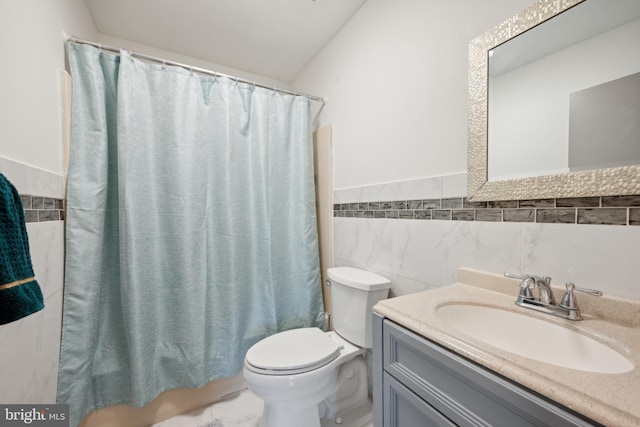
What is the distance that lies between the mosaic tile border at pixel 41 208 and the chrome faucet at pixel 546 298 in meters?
1.56

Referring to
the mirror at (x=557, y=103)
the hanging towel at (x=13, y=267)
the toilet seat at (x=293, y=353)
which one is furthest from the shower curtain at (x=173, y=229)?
the mirror at (x=557, y=103)

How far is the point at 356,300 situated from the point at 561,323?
77 cm

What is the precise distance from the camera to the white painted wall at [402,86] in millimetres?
964

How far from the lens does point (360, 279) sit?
4.17 feet

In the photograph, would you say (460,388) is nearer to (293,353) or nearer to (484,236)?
(484,236)

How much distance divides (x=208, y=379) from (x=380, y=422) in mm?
1126

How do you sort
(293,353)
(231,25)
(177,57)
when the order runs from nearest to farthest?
(293,353) < (231,25) < (177,57)

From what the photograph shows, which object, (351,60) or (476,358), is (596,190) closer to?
(476,358)

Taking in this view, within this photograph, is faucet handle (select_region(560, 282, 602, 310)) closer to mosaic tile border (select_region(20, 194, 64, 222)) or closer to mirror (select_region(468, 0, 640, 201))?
mirror (select_region(468, 0, 640, 201))

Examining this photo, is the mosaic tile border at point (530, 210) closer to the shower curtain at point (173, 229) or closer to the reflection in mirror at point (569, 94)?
the reflection in mirror at point (569, 94)

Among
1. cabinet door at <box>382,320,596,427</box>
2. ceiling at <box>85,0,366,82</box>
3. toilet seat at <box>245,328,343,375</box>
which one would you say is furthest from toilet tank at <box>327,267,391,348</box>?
ceiling at <box>85,0,366,82</box>

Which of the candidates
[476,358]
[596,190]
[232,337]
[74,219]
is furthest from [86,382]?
[596,190]

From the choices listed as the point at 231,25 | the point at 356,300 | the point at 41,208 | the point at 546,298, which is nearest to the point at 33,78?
the point at 41,208

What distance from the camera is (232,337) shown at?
148 cm
